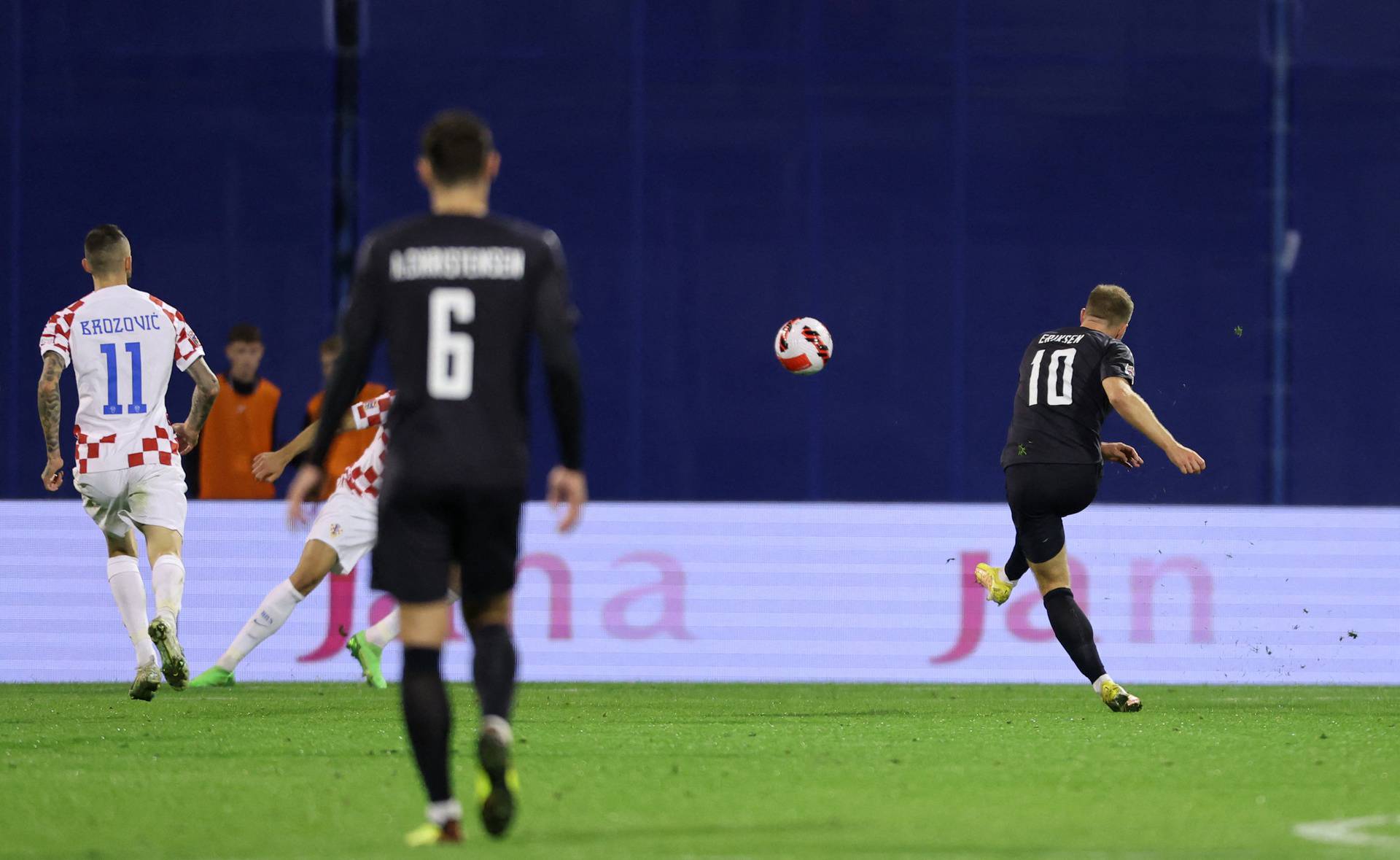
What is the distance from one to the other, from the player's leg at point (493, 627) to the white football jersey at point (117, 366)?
16.2 feet

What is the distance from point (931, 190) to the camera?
56.6ft

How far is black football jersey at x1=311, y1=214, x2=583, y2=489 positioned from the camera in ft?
16.4

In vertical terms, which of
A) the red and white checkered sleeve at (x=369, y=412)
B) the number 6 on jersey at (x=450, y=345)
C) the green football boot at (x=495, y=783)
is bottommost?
the green football boot at (x=495, y=783)

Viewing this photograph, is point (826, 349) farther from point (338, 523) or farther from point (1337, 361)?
point (1337, 361)

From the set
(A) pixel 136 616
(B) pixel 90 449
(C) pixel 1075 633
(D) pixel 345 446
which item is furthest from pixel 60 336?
(C) pixel 1075 633

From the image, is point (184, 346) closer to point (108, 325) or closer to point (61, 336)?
point (108, 325)

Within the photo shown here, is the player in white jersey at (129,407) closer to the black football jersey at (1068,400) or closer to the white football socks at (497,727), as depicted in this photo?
the black football jersey at (1068,400)

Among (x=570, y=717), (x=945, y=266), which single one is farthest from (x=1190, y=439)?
(x=570, y=717)

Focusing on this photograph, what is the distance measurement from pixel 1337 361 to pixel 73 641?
1066 cm

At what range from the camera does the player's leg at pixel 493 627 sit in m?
4.87

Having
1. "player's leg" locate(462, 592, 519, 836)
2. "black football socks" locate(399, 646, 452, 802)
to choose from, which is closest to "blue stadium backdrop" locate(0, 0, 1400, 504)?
"player's leg" locate(462, 592, 519, 836)

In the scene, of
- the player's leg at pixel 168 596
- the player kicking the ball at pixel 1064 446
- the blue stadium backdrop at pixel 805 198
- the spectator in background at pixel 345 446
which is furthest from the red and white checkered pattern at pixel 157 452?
the blue stadium backdrop at pixel 805 198

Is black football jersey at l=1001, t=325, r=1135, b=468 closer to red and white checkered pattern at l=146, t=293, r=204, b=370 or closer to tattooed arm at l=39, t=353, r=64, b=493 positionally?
red and white checkered pattern at l=146, t=293, r=204, b=370

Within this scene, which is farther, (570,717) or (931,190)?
(931,190)
